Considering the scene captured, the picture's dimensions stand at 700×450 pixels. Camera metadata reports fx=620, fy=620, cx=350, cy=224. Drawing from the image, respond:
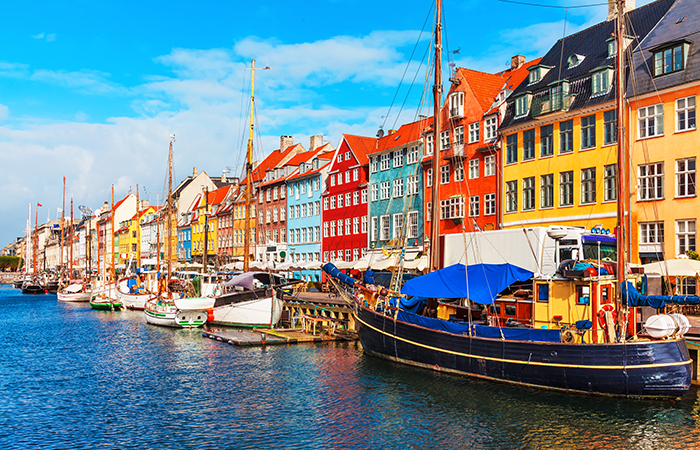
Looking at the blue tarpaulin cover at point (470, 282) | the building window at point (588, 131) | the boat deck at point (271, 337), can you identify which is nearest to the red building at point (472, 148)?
the building window at point (588, 131)

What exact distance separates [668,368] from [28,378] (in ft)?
90.7

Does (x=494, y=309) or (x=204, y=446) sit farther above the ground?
(x=494, y=309)

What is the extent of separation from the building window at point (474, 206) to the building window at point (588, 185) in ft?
32.8

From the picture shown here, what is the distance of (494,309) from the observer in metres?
27.4

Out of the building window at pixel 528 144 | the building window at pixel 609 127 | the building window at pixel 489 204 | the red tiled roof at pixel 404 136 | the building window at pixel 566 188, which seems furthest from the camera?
the red tiled roof at pixel 404 136

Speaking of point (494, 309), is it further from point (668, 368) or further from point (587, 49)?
point (587, 49)

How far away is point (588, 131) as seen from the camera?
41.2 meters

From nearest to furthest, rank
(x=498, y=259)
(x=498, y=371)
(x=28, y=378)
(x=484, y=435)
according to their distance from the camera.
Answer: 1. (x=484, y=435)
2. (x=498, y=371)
3. (x=28, y=378)
4. (x=498, y=259)

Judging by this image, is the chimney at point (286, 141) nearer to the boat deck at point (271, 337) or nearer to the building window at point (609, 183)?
the boat deck at point (271, 337)

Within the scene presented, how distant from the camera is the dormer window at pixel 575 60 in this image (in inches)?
1751

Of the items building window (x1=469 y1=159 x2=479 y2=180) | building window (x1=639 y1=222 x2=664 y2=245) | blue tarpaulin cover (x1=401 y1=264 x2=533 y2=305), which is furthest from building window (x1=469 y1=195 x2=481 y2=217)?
blue tarpaulin cover (x1=401 y1=264 x2=533 y2=305)

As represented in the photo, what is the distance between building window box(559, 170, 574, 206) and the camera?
42250 mm

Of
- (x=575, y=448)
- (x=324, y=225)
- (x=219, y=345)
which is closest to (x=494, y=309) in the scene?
(x=575, y=448)

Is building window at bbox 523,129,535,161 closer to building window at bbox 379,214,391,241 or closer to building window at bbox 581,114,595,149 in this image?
building window at bbox 581,114,595,149
